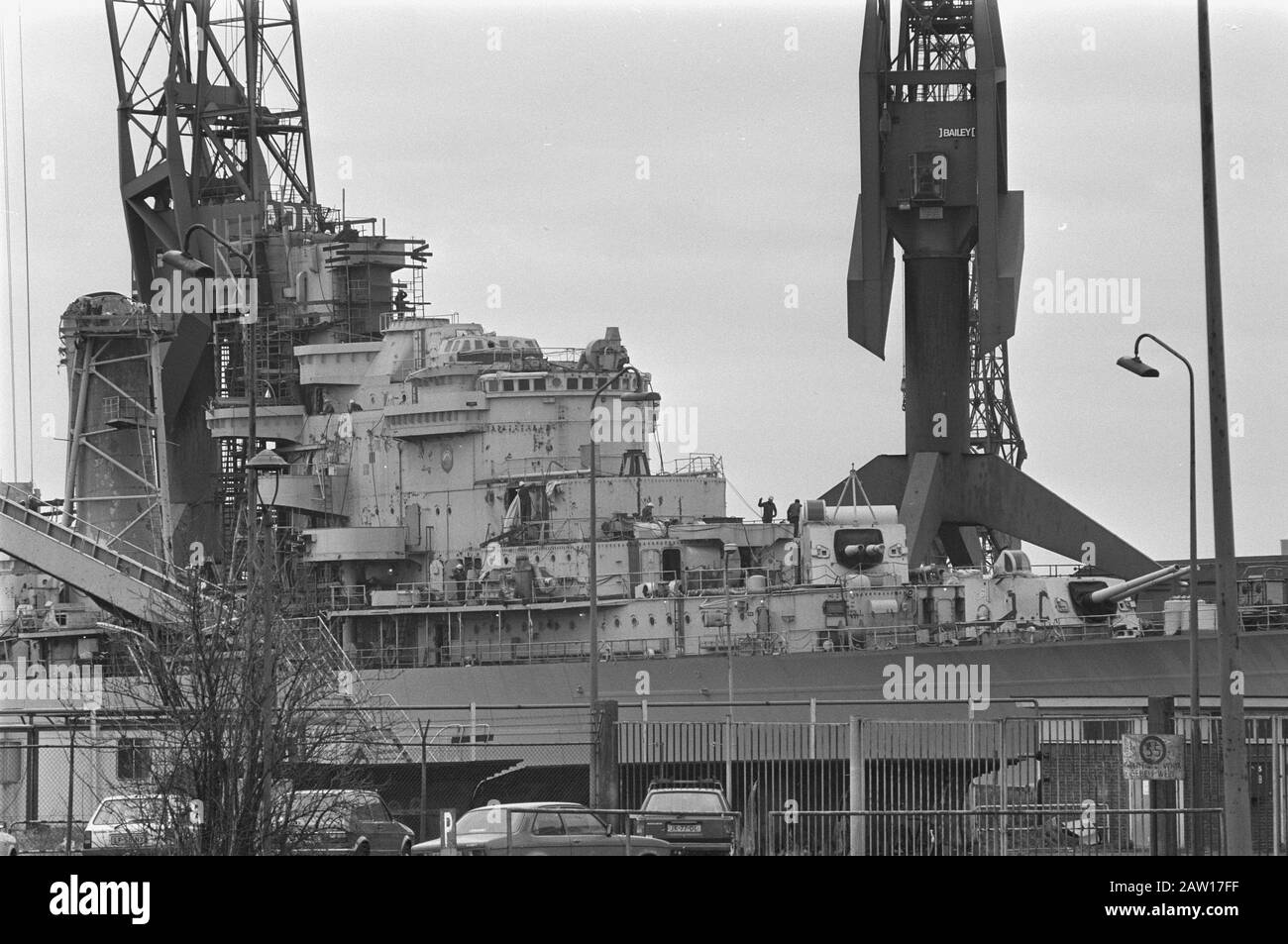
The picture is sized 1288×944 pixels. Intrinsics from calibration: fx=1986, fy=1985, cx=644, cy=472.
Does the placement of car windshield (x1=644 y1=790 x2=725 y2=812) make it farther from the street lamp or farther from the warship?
the warship

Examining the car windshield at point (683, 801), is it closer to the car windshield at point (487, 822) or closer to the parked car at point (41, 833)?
the car windshield at point (487, 822)

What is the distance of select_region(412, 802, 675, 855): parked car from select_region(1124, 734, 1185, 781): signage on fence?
14.7 ft

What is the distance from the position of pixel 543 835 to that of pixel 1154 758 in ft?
18.2

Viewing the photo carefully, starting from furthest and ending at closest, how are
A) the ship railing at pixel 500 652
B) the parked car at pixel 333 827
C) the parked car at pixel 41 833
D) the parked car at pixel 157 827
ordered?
the ship railing at pixel 500 652 < the parked car at pixel 41 833 < the parked car at pixel 333 827 < the parked car at pixel 157 827

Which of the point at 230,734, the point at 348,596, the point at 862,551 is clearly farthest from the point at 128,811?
the point at 348,596

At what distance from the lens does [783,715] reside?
125 feet

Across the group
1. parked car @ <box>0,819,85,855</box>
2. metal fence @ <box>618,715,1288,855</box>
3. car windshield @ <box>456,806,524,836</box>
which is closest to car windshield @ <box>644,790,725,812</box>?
metal fence @ <box>618,715,1288,855</box>

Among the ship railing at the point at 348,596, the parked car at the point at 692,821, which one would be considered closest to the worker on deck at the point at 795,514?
the ship railing at the point at 348,596

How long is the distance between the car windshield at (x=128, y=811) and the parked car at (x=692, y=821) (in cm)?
457

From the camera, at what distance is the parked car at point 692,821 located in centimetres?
1956

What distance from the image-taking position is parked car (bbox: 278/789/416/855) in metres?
17.1

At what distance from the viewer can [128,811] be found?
21.3 metres

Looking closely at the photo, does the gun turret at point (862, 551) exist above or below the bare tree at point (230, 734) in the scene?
→ above
